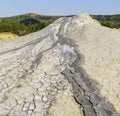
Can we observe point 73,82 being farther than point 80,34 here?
No

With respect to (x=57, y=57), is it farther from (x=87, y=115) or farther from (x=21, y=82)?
(x=87, y=115)

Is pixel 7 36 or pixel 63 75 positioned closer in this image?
pixel 63 75

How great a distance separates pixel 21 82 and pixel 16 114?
4.09ft

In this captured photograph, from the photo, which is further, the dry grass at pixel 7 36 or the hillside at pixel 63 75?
the dry grass at pixel 7 36

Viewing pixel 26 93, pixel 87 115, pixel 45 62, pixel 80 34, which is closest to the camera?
pixel 87 115

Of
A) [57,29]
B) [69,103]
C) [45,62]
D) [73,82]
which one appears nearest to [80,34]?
[57,29]

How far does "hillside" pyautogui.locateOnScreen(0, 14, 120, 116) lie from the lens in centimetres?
816

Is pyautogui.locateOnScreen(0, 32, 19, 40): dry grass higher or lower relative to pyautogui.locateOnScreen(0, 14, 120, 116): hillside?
lower

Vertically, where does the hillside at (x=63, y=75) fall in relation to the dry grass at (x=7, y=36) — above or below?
above

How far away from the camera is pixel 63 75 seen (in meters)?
9.30

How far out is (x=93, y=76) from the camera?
9.34 metres

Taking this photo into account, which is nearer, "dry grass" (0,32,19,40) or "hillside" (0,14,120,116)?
"hillside" (0,14,120,116)

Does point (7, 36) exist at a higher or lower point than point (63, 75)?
lower

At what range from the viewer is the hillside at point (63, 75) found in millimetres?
8156
